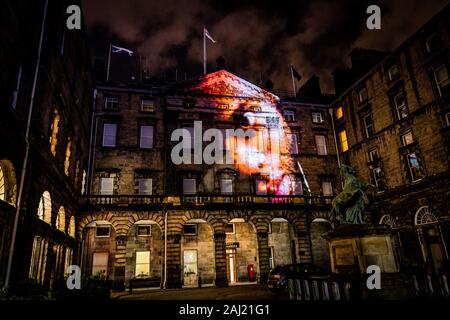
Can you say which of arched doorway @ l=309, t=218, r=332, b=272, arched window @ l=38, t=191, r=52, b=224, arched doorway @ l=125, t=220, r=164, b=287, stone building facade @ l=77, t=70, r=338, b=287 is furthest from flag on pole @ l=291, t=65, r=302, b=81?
arched window @ l=38, t=191, r=52, b=224

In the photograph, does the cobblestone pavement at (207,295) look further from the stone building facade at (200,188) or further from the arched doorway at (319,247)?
the arched doorway at (319,247)

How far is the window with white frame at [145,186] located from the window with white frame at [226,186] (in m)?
6.51

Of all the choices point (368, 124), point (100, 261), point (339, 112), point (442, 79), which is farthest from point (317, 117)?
point (100, 261)

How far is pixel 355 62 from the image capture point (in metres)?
32.9

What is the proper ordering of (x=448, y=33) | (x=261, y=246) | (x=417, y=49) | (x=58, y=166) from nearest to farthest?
(x=58, y=166)
(x=448, y=33)
(x=417, y=49)
(x=261, y=246)

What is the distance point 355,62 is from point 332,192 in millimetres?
13969

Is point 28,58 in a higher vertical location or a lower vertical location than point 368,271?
higher

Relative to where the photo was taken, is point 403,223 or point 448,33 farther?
point 403,223

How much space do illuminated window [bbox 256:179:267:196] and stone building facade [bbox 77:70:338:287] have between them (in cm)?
22

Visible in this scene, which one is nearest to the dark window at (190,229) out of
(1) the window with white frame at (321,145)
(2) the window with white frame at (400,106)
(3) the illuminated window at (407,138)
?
(1) the window with white frame at (321,145)

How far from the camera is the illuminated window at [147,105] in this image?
30312 mm

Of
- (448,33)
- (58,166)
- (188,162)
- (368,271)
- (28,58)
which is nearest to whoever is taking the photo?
(368,271)

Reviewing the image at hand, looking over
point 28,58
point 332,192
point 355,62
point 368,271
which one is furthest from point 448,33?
point 28,58

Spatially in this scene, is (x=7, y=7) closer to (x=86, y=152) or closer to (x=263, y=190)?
(x=86, y=152)
